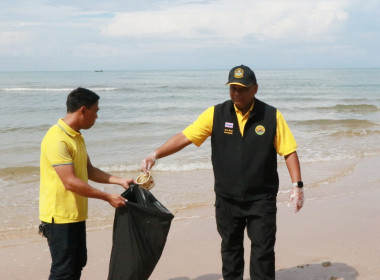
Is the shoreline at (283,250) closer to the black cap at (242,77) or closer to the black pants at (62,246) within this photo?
the black pants at (62,246)

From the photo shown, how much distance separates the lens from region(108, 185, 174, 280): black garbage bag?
338 centimetres

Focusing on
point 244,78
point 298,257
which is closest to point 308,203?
point 298,257

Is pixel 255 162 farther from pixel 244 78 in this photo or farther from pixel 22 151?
pixel 22 151

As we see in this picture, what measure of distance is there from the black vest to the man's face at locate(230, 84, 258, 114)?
69mm

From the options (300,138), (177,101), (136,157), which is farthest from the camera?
(177,101)

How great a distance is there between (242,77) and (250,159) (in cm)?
56

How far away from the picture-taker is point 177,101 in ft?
101

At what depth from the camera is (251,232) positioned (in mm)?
3570

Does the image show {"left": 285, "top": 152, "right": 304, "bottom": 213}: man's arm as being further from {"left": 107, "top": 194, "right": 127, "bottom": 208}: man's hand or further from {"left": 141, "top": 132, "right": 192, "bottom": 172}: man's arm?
{"left": 107, "top": 194, "right": 127, "bottom": 208}: man's hand

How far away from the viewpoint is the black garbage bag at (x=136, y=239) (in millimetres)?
3381

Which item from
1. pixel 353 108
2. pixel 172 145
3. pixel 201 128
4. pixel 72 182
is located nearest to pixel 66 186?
pixel 72 182

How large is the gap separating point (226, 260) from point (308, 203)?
3484 mm

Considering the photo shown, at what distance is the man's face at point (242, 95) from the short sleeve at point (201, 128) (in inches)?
8.2

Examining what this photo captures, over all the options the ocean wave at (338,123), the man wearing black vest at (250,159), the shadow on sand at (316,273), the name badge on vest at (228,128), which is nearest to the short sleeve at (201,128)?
the man wearing black vest at (250,159)
